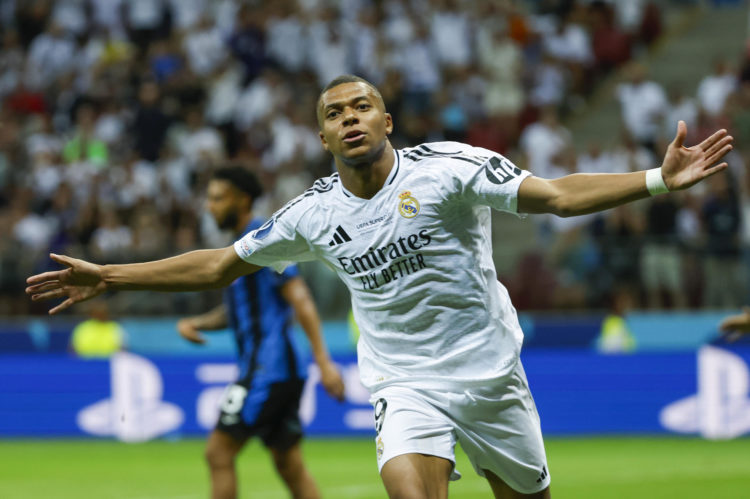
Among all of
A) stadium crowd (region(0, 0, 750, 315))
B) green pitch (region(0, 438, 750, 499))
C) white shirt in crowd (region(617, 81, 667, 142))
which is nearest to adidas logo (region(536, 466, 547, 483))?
green pitch (region(0, 438, 750, 499))

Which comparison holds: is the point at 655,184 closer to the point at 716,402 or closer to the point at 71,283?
the point at 71,283

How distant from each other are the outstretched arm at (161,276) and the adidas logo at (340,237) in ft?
1.67

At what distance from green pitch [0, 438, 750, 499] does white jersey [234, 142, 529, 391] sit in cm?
470

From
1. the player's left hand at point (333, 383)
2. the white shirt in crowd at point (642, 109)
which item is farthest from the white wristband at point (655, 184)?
the white shirt in crowd at point (642, 109)

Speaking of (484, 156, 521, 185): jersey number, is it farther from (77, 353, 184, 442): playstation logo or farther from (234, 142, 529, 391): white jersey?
(77, 353, 184, 442): playstation logo

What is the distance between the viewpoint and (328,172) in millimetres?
17750

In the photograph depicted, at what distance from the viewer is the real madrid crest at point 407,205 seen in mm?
5254

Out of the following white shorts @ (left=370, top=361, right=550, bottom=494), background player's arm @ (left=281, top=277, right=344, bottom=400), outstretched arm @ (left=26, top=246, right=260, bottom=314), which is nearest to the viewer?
white shorts @ (left=370, top=361, right=550, bottom=494)

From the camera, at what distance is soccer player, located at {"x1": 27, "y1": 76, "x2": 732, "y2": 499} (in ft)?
17.1

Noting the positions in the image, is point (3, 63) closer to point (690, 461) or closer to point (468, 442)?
point (690, 461)

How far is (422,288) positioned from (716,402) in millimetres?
8509

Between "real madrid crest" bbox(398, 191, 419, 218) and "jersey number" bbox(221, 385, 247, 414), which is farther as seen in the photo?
"jersey number" bbox(221, 385, 247, 414)

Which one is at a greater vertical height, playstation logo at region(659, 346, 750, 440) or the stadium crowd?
the stadium crowd

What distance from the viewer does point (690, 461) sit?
37.8 ft
